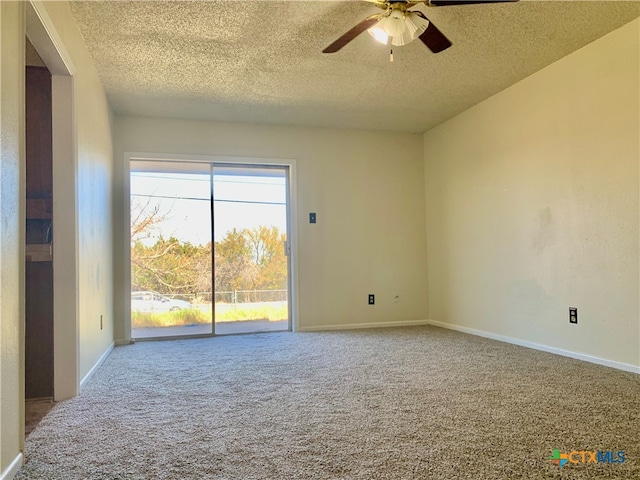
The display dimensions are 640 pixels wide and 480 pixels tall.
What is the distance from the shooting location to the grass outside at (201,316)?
4.20m

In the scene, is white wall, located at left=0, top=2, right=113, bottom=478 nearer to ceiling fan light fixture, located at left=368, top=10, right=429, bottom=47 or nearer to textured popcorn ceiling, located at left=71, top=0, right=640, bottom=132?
textured popcorn ceiling, located at left=71, top=0, right=640, bottom=132

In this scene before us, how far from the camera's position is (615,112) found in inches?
110

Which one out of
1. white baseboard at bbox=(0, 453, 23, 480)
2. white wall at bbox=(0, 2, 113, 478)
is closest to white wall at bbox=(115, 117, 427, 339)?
white wall at bbox=(0, 2, 113, 478)

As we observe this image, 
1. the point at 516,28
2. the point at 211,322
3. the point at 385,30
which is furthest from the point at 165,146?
the point at 516,28

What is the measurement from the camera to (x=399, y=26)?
2387mm

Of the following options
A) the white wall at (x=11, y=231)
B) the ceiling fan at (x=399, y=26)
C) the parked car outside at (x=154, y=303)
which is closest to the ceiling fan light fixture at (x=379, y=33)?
the ceiling fan at (x=399, y=26)

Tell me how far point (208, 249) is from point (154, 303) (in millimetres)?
750

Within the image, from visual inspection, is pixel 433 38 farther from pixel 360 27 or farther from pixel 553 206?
pixel 553 206

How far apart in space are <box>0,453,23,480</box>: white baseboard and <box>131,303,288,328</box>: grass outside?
274 centimetres

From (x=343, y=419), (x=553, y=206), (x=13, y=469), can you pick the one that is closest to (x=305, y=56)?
(x=553, y=206)

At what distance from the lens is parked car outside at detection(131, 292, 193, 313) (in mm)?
4172

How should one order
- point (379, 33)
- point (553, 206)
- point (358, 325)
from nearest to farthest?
point (379, 33) → point (553, 206) → point (358, 325)

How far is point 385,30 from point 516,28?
0.97 meters

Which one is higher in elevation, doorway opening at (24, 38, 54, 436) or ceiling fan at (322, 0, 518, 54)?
ceiling fan at (322, 0, 518, 54)
